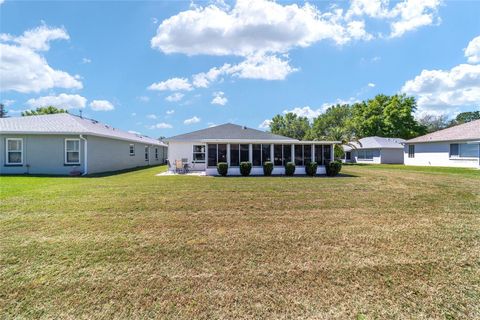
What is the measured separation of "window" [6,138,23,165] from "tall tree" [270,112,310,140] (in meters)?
49.1

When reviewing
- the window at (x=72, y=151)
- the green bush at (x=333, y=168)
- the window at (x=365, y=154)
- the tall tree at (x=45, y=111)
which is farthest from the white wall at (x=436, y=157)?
the tall tree at (x=45, y=111)

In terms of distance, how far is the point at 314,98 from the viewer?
113ft

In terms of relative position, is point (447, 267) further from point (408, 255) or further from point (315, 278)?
point (315, 278)

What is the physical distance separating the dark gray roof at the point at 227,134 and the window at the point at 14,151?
9.03 m

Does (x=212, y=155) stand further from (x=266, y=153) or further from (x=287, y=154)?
(x=287, y=154)

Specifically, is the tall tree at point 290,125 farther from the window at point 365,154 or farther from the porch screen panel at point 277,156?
the porch screen panel at point 277,156

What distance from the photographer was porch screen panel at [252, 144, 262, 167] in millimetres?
17156

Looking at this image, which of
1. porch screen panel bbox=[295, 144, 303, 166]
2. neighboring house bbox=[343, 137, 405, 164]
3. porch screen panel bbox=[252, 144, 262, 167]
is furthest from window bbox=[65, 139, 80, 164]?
neighboring house bbox=[343, 137, 405, 164]

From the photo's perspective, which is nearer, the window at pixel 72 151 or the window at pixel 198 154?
the window at pixel 72 151

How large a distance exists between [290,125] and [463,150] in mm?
38207

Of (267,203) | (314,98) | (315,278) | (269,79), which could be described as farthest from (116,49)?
(314,98)

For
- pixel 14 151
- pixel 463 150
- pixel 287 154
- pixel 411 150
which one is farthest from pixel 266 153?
pixel 411 150

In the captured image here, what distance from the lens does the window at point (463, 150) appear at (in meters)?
21.9

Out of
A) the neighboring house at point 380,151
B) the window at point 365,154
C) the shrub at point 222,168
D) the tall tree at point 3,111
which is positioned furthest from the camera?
the tall tree at point 3,111
